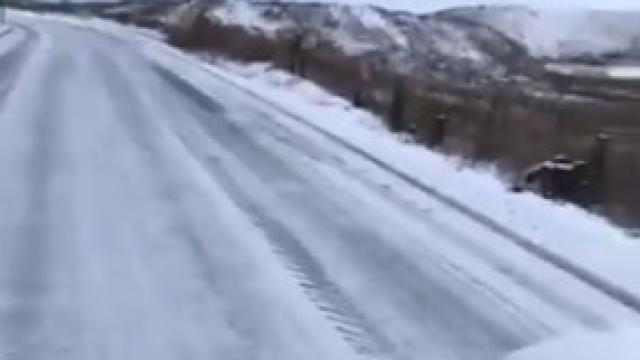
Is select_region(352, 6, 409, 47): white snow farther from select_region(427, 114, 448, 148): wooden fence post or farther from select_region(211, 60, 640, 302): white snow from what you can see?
select_region(427, 114, 448, 148): wooden fence post

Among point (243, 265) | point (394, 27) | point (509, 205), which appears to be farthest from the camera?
point (394, 27)

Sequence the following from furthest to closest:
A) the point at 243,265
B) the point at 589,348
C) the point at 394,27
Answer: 1. the point at 394,27
2. the point at 243,265
3. the point at 589,348

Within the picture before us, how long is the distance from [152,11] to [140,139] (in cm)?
7887

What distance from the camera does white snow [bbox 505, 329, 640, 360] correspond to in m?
6.95

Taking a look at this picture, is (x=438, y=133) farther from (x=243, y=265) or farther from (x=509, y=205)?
(x=243, y=265)

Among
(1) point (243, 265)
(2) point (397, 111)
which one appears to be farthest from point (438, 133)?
(1) point (243, 265)

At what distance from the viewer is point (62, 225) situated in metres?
10.4

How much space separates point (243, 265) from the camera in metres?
9.05

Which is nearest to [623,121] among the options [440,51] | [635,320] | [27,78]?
[27,78]

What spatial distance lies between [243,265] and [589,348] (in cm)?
291

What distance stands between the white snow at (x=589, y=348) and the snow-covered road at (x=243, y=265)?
0.54ft

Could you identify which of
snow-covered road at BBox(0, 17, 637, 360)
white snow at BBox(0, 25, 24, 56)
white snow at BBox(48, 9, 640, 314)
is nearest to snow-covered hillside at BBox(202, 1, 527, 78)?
white snow at BBox(0, 25, 24, 56)

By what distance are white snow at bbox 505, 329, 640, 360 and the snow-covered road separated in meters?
0.16

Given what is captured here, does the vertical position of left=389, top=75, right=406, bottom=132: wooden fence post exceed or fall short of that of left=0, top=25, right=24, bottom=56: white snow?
it exceeds it
